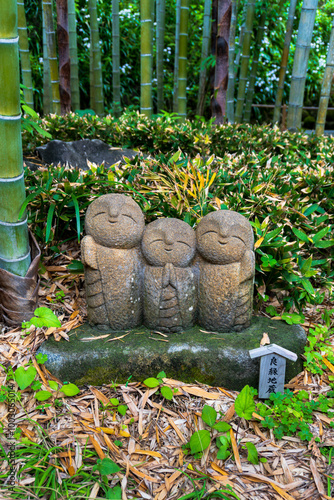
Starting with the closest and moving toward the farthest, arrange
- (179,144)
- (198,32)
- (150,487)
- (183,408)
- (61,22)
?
1. (150,487)
2. (183,408)
3. (179,144)
4. (61,22)
5. (198,32)

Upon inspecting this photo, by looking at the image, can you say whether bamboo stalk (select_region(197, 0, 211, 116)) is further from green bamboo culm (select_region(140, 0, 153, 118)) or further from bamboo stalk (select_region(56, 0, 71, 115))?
bamboo stalk (select_region(56, 0, 71, 115))

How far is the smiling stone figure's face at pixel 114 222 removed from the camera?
2.07 metres

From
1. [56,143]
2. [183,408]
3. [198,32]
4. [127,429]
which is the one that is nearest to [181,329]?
[183,408]

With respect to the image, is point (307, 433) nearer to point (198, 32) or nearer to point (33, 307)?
point (33, 307)

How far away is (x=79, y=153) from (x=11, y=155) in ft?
A: 6.33

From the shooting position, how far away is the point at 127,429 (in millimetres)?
1901

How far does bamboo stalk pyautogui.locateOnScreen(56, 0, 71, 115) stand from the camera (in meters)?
4.60

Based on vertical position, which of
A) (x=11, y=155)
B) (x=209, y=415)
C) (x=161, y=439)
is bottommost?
(x=161, y=439)

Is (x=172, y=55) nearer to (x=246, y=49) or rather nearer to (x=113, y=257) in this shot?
(x=246, y=49)

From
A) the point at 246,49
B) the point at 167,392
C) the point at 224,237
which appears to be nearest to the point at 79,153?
the point at 224,237

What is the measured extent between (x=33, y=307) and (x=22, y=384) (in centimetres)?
53

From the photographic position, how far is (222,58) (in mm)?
4254

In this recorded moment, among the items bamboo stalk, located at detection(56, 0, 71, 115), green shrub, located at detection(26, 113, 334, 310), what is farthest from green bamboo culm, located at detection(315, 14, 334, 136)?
bamboo stalk, located at detection(56, 0, 71, 115)

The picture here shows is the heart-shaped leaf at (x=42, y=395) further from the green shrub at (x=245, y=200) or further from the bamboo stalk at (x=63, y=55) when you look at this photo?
the bamboo stalk at (x=63, y=55)
